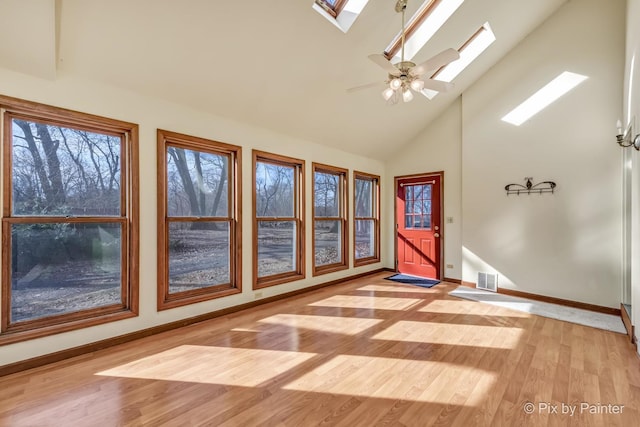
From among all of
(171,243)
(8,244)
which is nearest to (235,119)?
(171,243)

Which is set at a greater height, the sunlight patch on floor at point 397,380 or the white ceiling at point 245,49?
the white ceiling at point 245,49

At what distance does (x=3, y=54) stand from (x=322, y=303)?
4073mm

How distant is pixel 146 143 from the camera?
3.03 meters

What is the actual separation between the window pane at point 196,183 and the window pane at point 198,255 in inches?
7.0

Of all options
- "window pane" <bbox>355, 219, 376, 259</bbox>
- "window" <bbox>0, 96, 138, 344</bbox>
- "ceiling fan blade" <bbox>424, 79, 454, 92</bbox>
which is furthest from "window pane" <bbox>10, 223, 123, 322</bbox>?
"window pane" <bbox>355, 219, 376, 259</bbox>

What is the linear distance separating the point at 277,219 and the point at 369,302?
1.87 m

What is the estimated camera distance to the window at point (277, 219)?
4.19 m

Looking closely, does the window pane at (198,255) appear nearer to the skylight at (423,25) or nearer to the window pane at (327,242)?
the window pane at (327,242)

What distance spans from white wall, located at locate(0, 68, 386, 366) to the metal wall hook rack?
3669 mm

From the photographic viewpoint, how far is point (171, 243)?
3324 millimetres

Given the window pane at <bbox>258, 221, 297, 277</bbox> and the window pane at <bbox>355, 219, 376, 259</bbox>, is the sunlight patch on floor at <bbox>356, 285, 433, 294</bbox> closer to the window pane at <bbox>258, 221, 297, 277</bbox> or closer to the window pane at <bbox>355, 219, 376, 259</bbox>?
the window pane at <bbox>355, 219, 376, 259</bbox>

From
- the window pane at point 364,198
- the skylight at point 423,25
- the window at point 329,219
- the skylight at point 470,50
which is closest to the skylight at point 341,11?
the skylight at point 423,25

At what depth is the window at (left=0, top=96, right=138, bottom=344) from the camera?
2.39m

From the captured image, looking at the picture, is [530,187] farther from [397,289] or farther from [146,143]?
[146,143]
